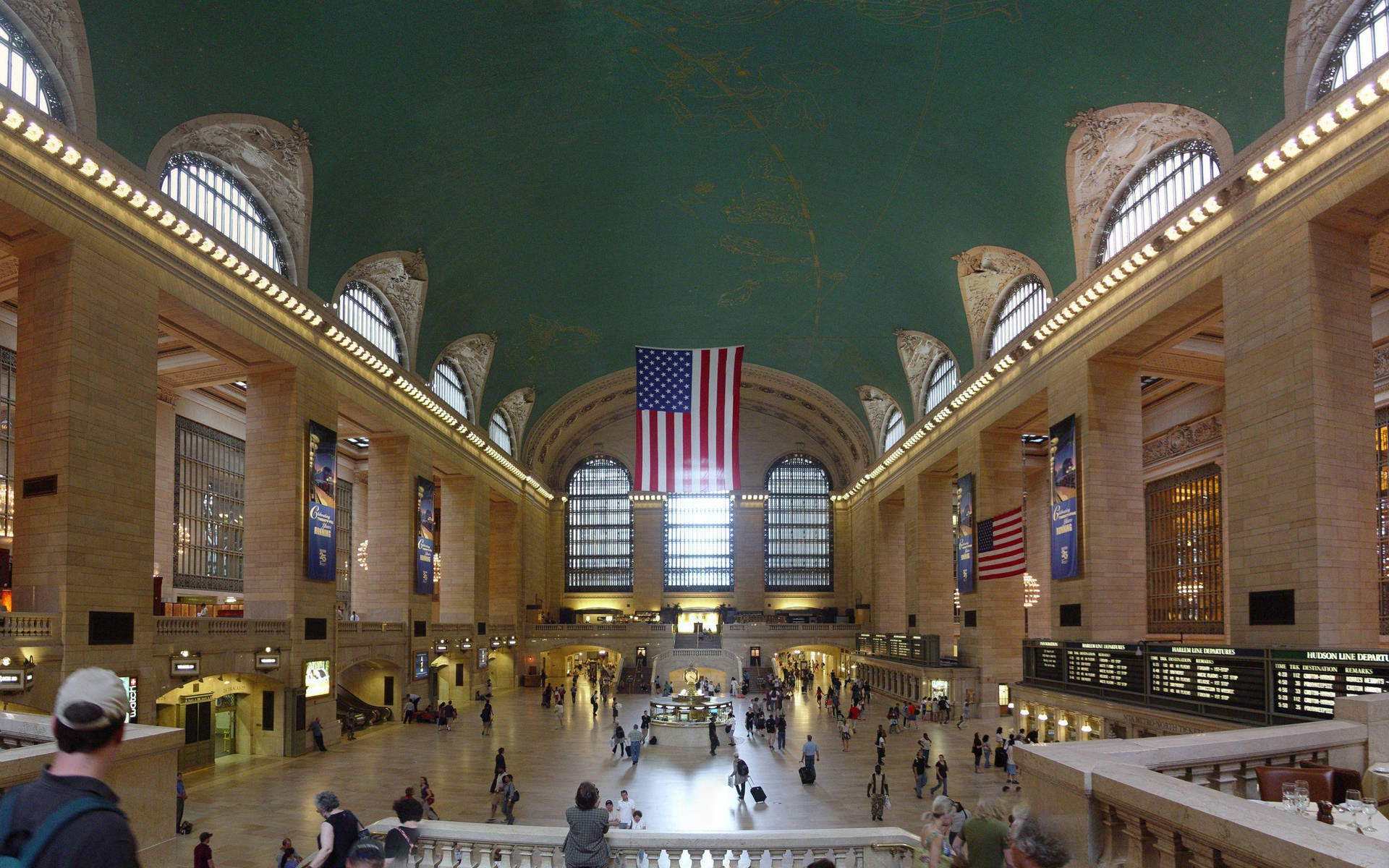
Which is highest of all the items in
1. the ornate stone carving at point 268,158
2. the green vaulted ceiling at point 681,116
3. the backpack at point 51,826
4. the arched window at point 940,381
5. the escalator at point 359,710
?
the green vaulted ceiling at point 681,116

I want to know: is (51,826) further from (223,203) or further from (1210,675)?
(223,203)

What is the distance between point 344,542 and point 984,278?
1119 inches

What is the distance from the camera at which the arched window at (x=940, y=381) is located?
33659 mm

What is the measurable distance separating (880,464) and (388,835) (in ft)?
124

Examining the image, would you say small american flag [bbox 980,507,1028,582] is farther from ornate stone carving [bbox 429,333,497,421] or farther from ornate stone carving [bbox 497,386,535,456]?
ornate stone carving [bbox 497,386,535,456]

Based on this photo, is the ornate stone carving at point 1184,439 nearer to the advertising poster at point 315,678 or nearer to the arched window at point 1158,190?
the arched window at point 1158,190

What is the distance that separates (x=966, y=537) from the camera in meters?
30.5

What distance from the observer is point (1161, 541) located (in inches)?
1312

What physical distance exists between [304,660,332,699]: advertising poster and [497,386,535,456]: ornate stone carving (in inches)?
751

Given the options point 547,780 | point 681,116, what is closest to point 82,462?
point 547,780

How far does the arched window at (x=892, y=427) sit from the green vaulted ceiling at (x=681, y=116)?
881 centimetres

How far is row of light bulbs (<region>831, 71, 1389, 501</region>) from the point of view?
13617 mm

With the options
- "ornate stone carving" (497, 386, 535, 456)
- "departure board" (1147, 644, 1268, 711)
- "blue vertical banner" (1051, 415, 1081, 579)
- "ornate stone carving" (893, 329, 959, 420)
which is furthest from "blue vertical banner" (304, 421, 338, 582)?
"ornate stone carving" (893, 329, 959, 420)

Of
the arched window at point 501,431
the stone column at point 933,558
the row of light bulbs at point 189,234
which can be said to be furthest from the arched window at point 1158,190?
the arched window at point 501,431
